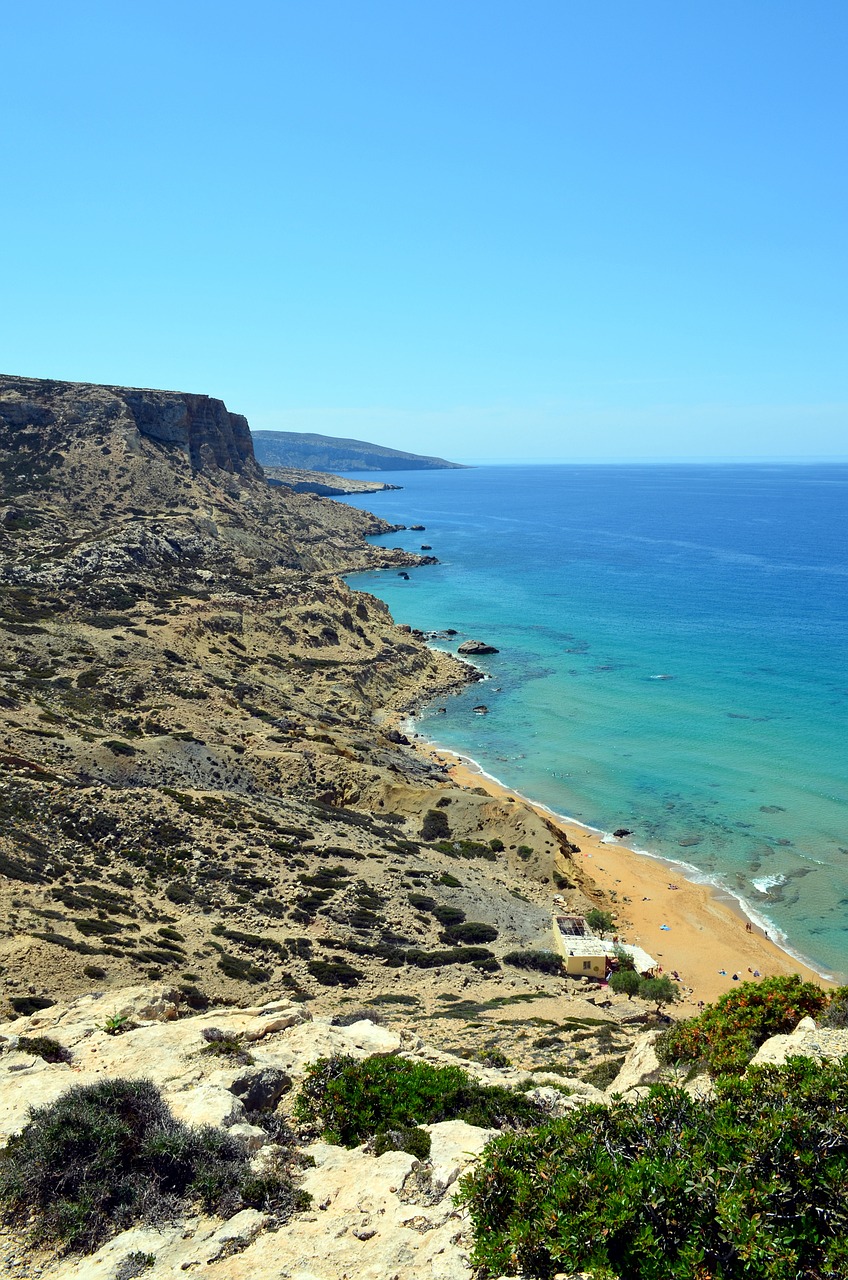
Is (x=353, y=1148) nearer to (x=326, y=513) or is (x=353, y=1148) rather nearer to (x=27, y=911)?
(x=27, y=911)

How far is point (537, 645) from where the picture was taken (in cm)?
8550

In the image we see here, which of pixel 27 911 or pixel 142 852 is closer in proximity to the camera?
pixel 27 911

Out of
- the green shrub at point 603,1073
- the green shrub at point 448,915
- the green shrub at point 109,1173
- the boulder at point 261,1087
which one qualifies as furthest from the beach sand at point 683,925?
the green shrub at point 109,1173

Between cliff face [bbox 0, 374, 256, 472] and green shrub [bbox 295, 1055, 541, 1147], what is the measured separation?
95545 millimetres

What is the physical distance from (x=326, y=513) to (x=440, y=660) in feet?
282

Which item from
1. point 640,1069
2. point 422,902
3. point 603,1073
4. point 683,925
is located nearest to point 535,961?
point 422,902

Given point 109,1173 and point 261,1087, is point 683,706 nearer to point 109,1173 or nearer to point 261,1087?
point 261,1087

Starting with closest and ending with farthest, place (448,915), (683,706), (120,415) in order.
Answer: (448,915) → (683,706) → (120,415)

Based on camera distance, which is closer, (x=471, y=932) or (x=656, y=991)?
(x=656, y=991)

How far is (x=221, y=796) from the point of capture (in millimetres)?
35469

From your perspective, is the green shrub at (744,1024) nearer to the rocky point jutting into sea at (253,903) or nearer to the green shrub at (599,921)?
the rocky point jutting into sea at (253,903)

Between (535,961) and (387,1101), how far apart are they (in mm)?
17375

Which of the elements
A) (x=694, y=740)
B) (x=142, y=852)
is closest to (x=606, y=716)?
(x=694, y=740)

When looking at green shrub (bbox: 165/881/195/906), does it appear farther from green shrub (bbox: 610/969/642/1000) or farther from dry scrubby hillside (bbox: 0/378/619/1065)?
green shrub (bbox: 610/969/642/1000)
